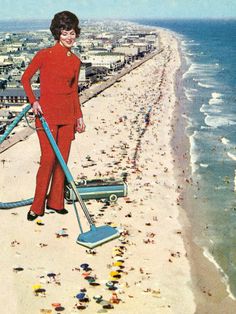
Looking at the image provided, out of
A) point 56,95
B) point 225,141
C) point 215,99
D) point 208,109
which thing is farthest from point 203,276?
point 215,99

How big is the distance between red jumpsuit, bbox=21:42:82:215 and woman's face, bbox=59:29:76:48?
2.1 inches

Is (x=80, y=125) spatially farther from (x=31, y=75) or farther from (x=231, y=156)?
(x=231, y=156)

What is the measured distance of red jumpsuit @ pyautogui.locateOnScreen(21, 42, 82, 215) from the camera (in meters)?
6.23

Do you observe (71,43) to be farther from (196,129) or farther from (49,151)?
(196,129)

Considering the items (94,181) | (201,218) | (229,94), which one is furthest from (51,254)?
(229,94)

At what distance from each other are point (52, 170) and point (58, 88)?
1079mm

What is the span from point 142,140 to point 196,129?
10749 millimetres

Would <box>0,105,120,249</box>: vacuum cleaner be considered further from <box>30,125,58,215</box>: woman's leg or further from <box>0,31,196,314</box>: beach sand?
<box>0,31,196,314</box>: beach sand

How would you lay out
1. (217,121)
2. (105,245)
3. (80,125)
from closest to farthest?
(80,125) < (105,245) < (217,121)

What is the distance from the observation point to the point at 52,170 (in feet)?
22.1

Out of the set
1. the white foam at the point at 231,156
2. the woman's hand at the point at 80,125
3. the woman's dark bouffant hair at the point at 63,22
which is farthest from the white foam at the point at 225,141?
the woman's dark bouffant hair at the point at 63,22

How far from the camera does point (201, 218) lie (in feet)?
137

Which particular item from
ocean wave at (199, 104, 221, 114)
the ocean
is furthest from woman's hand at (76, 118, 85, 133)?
ocean wave at (199, 104, 221, 114)

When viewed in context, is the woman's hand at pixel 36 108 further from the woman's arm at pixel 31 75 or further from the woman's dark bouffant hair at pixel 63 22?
the woman's dark bouffant hair at pixel 63 22
